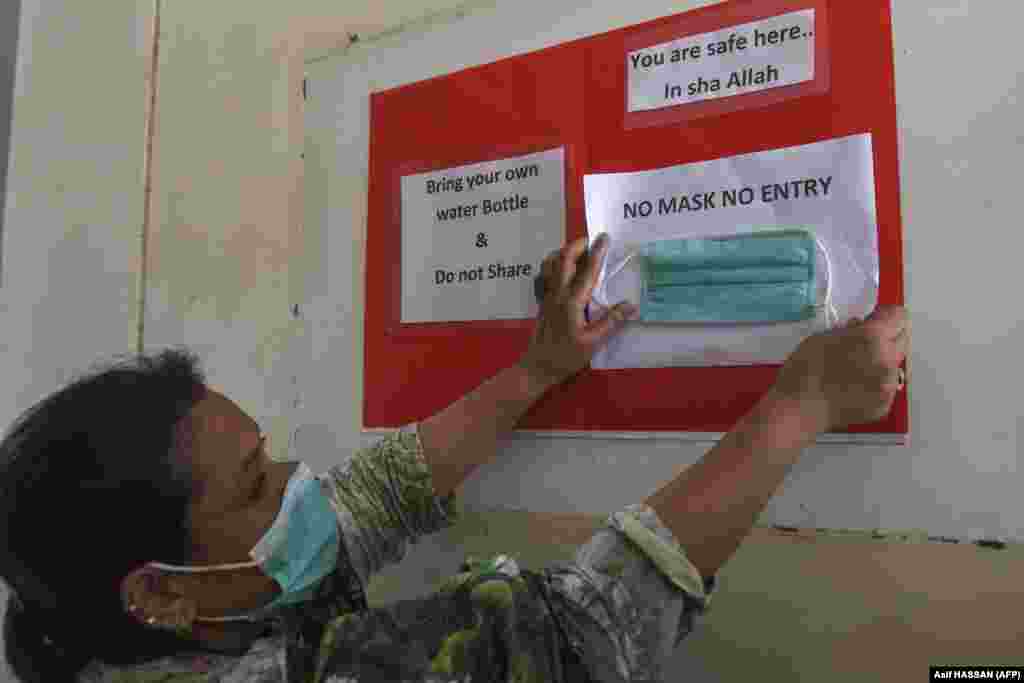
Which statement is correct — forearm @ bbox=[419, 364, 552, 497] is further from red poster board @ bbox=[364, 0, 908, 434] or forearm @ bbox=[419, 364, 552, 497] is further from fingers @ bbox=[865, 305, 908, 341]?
fingers @ bbox=[865, 305, 908, 341]

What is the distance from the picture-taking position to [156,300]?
3.67 feet

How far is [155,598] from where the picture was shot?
67 cm

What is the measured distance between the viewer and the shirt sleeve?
0.84m

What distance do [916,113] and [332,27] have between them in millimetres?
770

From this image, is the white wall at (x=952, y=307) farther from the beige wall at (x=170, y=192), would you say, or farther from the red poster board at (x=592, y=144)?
the beige wall at (x=170, y=192)

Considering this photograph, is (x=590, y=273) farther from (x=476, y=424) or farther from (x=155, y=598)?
(x=155, y=598)

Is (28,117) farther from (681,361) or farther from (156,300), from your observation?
(681,361)

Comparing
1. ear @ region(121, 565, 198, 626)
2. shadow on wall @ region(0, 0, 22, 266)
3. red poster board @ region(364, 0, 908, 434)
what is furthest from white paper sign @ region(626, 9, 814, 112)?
shadow on wall @ region(0, 0, 22, 266)

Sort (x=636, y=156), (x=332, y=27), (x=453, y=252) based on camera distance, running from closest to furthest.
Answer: (x=636, y=156) < (x=453, y=252) < (x=332, y=27)

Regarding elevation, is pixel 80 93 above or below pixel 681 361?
above

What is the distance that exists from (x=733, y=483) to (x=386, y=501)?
41 centimetres

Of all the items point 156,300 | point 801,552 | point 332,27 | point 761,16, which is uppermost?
point 332,27

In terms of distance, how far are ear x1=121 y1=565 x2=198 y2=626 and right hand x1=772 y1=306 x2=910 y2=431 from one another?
1.81 feet

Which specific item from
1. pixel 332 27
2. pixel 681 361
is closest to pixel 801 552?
pixel 681 361
